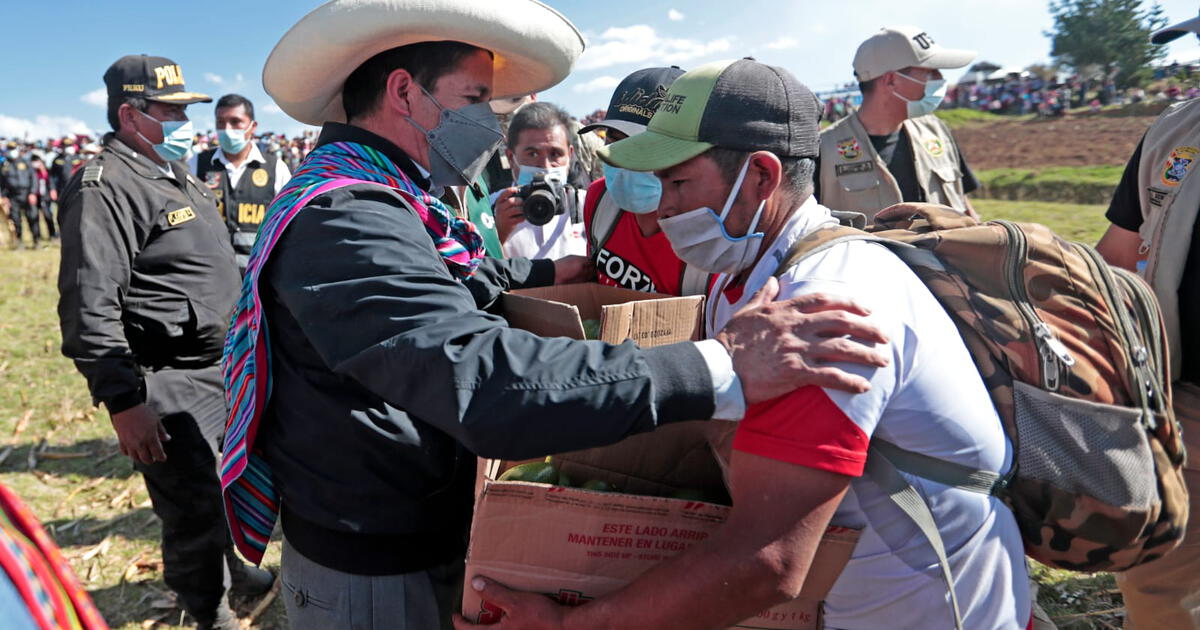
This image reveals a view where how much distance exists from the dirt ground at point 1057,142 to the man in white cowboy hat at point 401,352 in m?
34.6

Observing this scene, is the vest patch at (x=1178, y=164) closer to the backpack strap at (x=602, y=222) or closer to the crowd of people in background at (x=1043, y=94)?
the backpack strap at (x=602, y=222)

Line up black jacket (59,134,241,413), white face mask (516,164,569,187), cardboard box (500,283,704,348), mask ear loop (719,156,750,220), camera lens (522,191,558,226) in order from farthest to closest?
white face mask (516,164,569,187) → camera lens (522,191,558,226) → black jacket (59,134,241,413) → cardboard box (500,283,704,348) → mask ear loop (719,156,750,220)

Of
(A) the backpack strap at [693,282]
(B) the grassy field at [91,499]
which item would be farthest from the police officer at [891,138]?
(B) the grassy field at [91,499]

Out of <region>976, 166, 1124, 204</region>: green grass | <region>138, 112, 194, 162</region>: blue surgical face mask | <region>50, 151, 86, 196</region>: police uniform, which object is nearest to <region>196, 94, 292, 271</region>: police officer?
<region>138, 112, 194, 162</region>: blue surgical face mask

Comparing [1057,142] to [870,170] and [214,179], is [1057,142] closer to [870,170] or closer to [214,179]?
[870,170]

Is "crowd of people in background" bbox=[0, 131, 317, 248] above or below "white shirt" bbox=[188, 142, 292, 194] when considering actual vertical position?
below

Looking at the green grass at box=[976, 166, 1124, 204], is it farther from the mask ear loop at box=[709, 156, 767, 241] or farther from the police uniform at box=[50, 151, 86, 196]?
the police uniform at box=[50, 151, 86, 196]

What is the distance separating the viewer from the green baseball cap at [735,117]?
1.88 m

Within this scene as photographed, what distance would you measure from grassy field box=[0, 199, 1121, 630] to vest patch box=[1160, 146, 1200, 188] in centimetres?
237

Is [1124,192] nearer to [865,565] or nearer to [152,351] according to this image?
[865,565]

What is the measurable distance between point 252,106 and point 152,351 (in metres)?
5.34

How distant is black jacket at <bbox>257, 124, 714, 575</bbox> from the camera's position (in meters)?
1.59

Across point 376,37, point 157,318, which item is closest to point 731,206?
point 376,37

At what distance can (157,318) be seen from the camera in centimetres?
405
